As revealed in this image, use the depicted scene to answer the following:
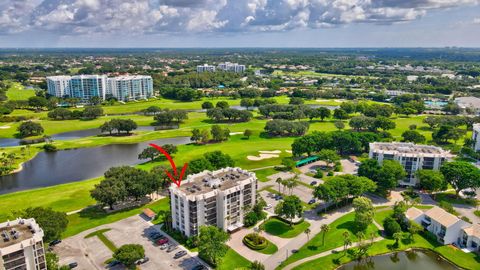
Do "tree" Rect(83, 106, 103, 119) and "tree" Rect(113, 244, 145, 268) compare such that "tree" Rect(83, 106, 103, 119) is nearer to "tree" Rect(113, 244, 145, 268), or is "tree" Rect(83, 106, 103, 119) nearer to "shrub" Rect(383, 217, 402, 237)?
"tree" Rect(113, 244, 145, 268)

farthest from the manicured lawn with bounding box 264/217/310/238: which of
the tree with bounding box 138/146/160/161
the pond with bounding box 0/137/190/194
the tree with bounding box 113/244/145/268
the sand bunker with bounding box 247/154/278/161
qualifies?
the pond with bounding box 0/137/190/194

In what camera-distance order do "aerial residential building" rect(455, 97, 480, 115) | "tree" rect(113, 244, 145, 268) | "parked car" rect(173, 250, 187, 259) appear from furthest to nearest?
"aerial residential building" rect(455, 97, 480, 115) → "parked car" rect(173, 250, 187, 259) → "tree" rect(113, 244, 145, 268)

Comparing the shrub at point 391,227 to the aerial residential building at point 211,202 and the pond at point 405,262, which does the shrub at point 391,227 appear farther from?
the aerial residential building at point 211,202

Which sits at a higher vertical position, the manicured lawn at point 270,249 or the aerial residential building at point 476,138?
the aerial residential building at point 476,138

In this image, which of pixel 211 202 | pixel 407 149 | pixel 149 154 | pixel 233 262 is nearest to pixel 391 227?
pixel 233 262

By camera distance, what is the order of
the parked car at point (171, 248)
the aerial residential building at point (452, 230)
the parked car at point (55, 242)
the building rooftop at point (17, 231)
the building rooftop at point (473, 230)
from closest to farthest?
the building rooftop at point (17, 231)
the parked car at point (171, 248)
the building rooftop at point (473, 230)
the aerial residential building at point (452, 230)
the parked car at point (55, 242)

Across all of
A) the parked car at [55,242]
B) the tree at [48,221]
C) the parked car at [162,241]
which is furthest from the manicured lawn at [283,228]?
the parked car at [55,242]
